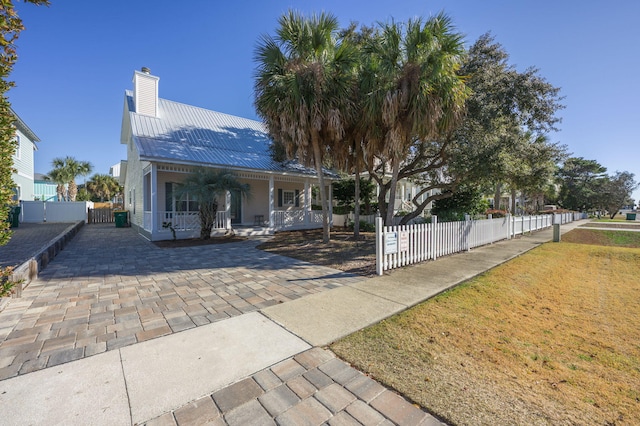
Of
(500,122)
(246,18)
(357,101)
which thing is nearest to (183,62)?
(246,18)

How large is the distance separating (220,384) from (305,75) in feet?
29.0

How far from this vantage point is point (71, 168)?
30938 mm

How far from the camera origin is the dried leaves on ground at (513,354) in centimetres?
214

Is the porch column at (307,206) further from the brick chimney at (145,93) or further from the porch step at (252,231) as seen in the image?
the brick chimney at (145,93)

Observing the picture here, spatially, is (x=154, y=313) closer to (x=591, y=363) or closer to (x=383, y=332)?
(x=383, y=332)

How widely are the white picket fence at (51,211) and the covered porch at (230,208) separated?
12775 millimetres

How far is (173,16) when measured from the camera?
9773mm

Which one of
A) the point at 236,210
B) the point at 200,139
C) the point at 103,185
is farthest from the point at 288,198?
the point at 103,185

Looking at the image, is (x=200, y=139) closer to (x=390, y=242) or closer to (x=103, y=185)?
(x=390, y=242)

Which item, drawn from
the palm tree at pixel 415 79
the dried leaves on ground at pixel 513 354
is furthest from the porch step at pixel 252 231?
the dried leaves on ground at pixel 513 354

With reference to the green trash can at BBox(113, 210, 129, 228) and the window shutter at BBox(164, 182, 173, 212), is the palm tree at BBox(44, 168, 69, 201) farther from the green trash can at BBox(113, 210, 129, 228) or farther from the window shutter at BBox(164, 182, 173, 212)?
the window shutter at BBox(164, 182, 173, 212)

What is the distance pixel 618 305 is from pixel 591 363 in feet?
9.67

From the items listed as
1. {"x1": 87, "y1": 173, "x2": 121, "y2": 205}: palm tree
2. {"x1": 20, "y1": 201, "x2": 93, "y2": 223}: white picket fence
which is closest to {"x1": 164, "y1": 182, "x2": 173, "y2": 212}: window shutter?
{"x1": 20, "y1": 201, "x2": 93, "y2": 223}: white picket fence

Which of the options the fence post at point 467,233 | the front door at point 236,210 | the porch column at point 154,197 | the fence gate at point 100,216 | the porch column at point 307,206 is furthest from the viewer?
the fence gate at point 100,216
